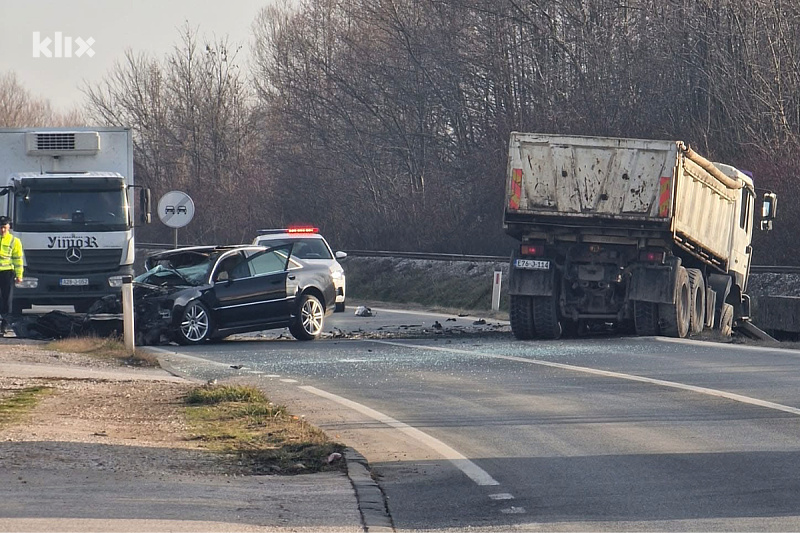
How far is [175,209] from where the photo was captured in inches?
1027

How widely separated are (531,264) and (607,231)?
4.26ft

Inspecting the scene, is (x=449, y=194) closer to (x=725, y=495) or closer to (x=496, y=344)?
(x=496, y=344)

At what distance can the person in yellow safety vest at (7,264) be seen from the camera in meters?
20.5

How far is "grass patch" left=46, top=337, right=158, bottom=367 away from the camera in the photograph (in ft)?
55.6

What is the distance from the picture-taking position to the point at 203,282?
2017 centimetres

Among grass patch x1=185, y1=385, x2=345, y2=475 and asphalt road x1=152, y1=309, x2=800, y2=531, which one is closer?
asphalt road x1=152, y1=309, x2=800, y2=531

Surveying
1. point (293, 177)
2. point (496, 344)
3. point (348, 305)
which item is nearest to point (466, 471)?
point (496, 344)

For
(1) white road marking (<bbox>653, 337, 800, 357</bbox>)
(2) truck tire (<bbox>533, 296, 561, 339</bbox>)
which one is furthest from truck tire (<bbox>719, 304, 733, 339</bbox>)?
(2) truck tire (<bbox>533, 296, 561, 339</bbox>)

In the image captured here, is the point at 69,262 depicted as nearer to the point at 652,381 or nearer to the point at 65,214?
the point at 65,214

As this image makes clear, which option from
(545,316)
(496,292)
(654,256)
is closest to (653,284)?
(654,256)

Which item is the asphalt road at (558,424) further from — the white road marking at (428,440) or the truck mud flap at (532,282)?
the truck mud flap at (532,282)

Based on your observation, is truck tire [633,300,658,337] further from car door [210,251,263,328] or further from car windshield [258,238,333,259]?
car windshield [258,238,333,259]

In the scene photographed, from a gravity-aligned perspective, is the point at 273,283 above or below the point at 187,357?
above

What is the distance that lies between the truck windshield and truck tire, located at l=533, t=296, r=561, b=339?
7254mm
